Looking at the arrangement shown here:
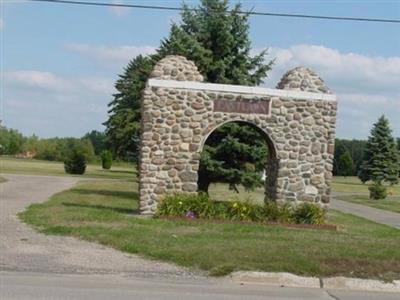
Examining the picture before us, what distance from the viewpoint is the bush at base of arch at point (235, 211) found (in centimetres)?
1823

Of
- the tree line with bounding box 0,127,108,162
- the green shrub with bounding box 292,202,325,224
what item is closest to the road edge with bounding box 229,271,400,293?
the green shrub with bounding box 292,202,325,224

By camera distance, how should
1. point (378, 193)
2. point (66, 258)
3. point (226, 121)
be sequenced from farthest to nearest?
point (378, 193)
point (226, 121)
point (66, 258)

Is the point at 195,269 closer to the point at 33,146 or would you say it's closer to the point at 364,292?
the point at 364,292

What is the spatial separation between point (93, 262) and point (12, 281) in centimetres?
201

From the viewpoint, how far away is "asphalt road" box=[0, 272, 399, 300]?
8922 millimetres

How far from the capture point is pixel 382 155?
232ft

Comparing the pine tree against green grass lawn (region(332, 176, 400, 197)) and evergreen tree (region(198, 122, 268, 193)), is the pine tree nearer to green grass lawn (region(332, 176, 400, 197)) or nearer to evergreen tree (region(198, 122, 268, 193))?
evergreen tree (region(198, 122, 268, 193))

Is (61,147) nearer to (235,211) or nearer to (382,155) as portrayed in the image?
(382,155)

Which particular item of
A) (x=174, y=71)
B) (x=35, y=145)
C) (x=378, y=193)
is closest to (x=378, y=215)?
(x=174, y=71)

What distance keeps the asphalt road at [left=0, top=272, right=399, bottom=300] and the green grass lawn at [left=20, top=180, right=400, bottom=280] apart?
93 centimetres

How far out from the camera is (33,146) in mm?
135000

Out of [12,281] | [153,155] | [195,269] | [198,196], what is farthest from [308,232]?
[12,281]

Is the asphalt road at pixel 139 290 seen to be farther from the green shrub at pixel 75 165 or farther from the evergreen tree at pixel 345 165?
the evergreen tree at pixel 345 165

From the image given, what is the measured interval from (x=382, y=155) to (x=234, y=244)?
6019 centimetres
